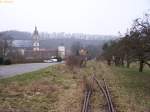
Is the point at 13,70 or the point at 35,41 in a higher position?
the point at 13,70

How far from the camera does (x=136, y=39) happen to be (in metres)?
26.7

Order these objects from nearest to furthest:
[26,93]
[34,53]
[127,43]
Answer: [26,93] → [127,43] → [34,53]

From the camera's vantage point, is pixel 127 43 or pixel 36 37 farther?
pixel 36 37

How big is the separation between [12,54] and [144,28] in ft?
196

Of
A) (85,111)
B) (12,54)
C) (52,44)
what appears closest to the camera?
(85,111)

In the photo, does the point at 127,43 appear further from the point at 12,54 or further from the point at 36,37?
the point at 36,37

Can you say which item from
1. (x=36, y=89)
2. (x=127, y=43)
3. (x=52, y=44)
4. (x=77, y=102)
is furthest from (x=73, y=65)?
(x=52, y=44)

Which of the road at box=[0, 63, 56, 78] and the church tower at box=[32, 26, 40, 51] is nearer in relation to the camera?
the road at box=[0, 63, 56, 78]

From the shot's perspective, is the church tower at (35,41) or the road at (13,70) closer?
the road at (13,70)

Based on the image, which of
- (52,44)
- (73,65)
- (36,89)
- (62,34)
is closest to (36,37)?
(52,44)

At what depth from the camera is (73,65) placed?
141 feet

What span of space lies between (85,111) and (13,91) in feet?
25.3

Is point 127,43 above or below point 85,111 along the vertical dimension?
above

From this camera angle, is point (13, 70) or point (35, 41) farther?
point (35, 41)
